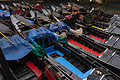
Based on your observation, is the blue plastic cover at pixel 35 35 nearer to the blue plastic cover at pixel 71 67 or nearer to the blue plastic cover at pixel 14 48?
the blue plastic cover at pixel 14 48

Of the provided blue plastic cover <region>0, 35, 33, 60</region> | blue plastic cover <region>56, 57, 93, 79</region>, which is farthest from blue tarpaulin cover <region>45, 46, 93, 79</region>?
blue plastic cover <region>0, 35, 33, 60</region>

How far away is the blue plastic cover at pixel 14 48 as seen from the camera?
14.4 ft

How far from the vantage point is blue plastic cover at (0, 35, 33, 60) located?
4.40 metres

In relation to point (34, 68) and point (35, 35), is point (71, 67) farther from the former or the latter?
point (35, 35)

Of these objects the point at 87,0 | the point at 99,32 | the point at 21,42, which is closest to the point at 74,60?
the point at 21,42

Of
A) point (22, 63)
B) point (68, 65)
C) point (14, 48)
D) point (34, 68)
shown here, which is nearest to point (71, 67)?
point (68, 65)

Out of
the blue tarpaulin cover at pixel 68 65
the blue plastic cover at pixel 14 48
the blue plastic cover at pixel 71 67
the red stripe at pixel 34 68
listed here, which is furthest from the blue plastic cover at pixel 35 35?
the blue plastic cover at pixel 71 67

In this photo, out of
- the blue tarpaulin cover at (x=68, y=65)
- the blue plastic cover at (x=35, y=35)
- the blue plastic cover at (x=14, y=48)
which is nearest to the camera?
the blue plastic cover at (x=14, y=48)

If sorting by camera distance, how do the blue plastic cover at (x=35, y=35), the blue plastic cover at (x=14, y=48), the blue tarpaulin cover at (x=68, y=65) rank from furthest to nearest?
the blue plastic cover at (x=35, y=35) → the blue tarpaulin cover at (x=68, y=65) → the blue plastic cover at (x=14, y=48)

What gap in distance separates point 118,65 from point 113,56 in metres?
0.68

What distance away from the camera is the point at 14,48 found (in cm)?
465

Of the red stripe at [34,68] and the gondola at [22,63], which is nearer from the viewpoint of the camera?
the gondola at [22,63]

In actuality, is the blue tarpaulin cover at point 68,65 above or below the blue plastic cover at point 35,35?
below

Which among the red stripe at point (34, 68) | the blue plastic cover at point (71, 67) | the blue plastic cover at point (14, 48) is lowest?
the blue plastic cover at point (71, 67)
